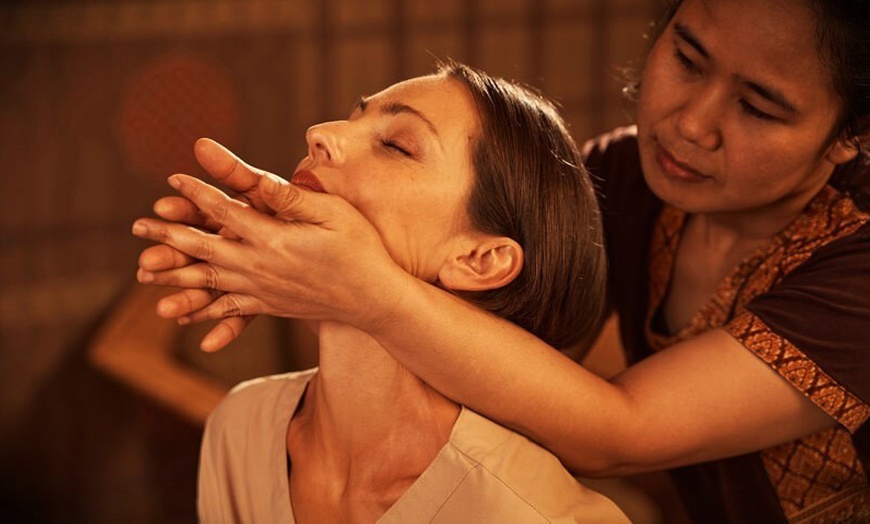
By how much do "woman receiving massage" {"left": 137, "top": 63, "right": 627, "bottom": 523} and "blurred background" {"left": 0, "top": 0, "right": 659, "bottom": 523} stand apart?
57.4 inches

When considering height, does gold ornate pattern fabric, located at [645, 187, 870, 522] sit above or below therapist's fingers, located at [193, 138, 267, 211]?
below

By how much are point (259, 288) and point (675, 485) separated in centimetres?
95

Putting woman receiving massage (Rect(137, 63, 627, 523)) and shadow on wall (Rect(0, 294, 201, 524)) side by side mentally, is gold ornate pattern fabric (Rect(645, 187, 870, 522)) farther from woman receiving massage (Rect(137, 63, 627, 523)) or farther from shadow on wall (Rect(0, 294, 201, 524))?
shadow on wall (Rect(0, 294, 201, 524))

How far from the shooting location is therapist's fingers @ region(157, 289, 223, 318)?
1.19m

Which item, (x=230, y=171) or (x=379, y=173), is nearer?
(x=230, y=171)

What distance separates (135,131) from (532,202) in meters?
1.94

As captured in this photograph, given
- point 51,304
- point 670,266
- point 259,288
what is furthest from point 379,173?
point 51,304

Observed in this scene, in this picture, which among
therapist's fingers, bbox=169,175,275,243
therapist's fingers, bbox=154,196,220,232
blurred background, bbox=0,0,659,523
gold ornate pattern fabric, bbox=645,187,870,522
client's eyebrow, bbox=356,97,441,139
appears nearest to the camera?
therapist's fingers, bbox=169,175,275,243

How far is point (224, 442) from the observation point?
1578 mm

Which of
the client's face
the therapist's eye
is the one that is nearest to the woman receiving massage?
the client's face

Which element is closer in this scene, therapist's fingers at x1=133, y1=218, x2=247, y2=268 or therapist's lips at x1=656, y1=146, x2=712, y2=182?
therapist's fingers at x1=133, y1=218, x2=247, y2=268

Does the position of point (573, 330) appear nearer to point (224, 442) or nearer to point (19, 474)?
point (224, 442)

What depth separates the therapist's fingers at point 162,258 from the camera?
3.83 ft

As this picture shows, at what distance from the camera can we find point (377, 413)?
137cm
